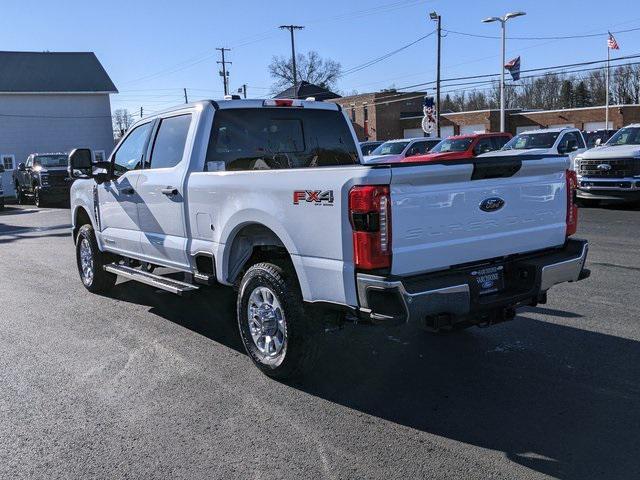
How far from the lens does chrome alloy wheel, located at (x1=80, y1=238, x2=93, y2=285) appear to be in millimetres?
7801

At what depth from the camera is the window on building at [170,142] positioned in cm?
567

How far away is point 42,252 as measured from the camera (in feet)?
38.1

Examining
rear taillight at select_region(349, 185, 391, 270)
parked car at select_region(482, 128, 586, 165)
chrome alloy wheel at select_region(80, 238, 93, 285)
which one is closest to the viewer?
rear taillight at select_region(349, 185, 391, 270)

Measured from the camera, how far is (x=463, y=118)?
63656 millimetres

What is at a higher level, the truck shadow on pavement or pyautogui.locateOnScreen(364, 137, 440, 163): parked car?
pyautogui.locateOnScreen(364, 137, 440, 163): parked car

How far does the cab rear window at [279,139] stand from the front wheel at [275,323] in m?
1.32

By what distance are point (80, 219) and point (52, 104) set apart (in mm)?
40195

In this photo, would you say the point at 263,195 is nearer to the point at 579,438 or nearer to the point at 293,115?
the point at 293,115

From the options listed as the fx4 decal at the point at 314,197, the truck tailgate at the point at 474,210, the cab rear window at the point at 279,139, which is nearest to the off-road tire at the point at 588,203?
the cab rear window at the point at 279,139

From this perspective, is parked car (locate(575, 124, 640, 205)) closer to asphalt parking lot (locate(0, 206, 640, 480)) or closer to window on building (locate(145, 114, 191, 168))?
asphalt parking lot (locate(0, 206, 640, 480))

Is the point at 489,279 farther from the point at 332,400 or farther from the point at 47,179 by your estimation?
the point at 47,179

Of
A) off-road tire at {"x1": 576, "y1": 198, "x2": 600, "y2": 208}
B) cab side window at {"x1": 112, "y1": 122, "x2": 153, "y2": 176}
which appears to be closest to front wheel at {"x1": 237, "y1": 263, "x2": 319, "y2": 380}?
cab side window at {"x1": 112, "y1": 122, "x2": 153, "y2": 176}

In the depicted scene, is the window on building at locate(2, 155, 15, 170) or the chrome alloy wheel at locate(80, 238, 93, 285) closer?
the chrome alloy wheel at locate(80, 238, 93, 285)

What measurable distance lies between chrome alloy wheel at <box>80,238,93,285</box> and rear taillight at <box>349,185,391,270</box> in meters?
5.06
